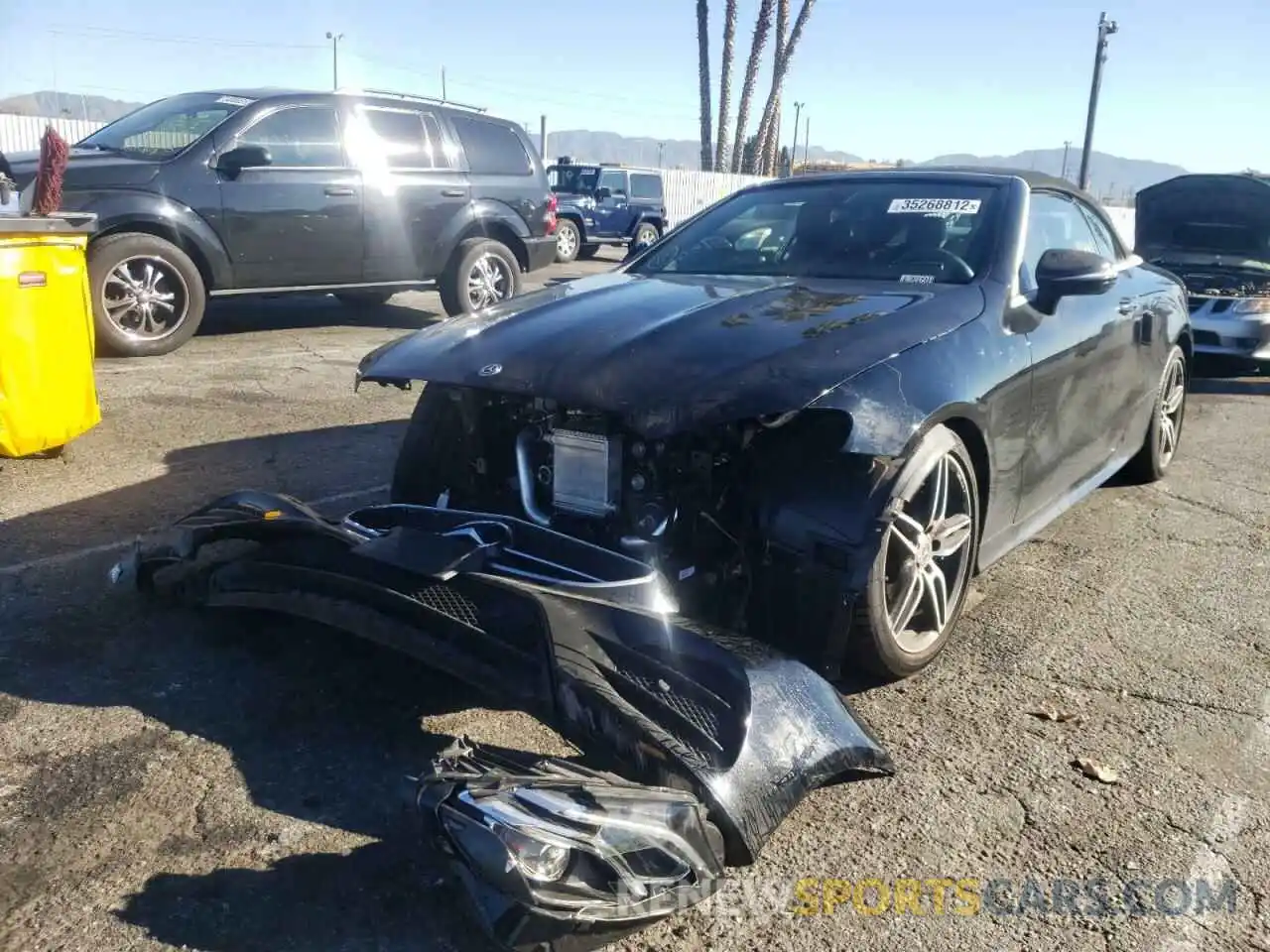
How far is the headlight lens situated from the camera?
29.8 feet

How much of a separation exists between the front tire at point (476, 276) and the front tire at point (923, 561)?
7.01 metres

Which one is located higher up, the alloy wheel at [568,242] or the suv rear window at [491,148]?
the suv rear window at [491,148]

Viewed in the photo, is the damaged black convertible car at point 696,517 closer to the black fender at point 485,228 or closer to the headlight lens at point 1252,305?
the headlight lens at point 1252,305

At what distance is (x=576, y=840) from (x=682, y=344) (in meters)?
1.54

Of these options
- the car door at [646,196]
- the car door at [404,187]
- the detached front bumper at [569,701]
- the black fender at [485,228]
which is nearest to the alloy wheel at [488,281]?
the black fender at [485,228]

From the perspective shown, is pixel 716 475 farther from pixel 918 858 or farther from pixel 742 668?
pixel 918 858

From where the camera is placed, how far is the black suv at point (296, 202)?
26.0 feet

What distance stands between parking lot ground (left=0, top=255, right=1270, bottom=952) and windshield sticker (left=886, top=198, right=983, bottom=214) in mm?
1441

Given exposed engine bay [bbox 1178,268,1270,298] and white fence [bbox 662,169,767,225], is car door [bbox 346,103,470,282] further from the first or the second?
white fence [bbox 662,169,767,225]

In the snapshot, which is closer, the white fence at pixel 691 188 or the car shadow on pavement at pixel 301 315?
the car shadow on pavement at pixel 301 315

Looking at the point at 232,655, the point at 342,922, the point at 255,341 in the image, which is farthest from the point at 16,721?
the point at 255,341

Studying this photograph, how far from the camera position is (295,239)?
351 inches

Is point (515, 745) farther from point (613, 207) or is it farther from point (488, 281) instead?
point (613, 207)

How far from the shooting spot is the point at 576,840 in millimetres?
1993
